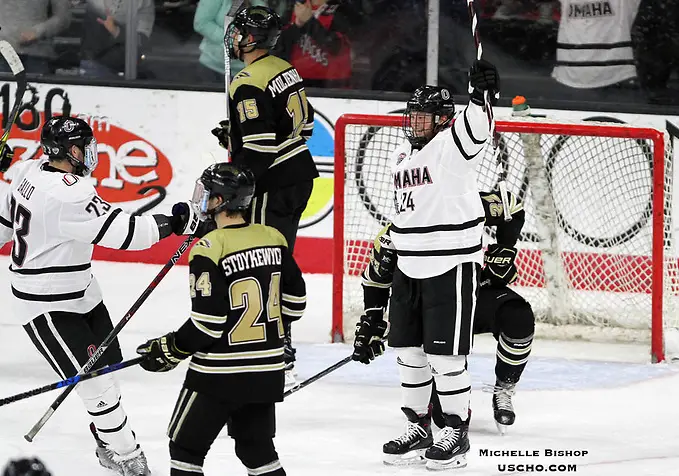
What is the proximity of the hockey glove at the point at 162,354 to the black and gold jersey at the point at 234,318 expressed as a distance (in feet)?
0.11

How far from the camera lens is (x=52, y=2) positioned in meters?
7.80

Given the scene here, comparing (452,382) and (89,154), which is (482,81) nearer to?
(452,382)

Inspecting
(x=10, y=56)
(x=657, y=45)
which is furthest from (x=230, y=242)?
(x=657, y=45)

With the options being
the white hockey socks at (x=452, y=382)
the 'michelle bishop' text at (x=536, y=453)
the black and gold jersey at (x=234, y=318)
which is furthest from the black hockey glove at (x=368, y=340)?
the black and gold jersey at (x=234, y=318)

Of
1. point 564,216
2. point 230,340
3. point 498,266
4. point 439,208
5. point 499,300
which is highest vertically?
point 439,208

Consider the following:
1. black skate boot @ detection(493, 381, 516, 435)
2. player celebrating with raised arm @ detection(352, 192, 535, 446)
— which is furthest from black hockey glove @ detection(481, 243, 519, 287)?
black skate boot @ detection(493, 381, 516, 435)

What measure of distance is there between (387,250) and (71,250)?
3.51 ft

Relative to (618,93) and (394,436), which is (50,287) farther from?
(618,93)

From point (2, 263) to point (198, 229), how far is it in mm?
3388

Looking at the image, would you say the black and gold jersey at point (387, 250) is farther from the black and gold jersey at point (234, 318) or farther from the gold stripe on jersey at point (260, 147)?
the black and gold jersey at point (234, 318)

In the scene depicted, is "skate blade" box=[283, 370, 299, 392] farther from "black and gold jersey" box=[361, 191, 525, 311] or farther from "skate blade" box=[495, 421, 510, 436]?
"skate blade" box=[495, 421, 510, 436]

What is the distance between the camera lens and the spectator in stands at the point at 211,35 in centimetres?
757

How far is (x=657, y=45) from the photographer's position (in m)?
7.27

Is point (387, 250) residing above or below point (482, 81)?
below
